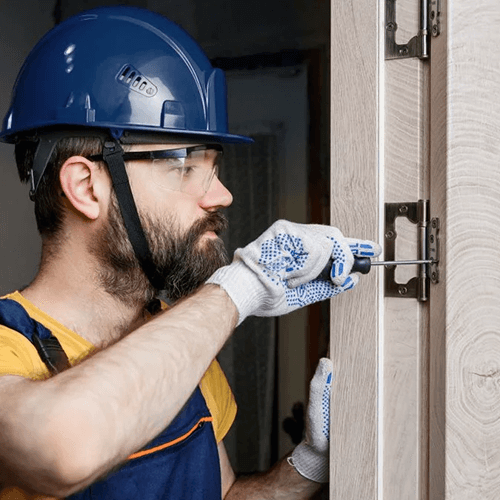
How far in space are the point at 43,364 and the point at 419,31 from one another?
822 millimetres

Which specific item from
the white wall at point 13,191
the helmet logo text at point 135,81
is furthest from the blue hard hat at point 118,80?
the white wall at point 13,191

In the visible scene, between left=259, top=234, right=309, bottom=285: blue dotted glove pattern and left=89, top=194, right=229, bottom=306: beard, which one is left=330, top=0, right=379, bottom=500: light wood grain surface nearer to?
left=259, top=234, right=309, bottom=285: blue dotted glove pattern

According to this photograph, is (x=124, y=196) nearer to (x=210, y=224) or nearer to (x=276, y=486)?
(x=210, y=224)

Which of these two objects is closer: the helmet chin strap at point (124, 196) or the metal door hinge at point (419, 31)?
the metal door hinge at point (419, 31)

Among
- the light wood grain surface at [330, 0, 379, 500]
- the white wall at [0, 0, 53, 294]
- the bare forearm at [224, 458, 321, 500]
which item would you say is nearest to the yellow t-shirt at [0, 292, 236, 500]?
the bare forearm at [224, 458, 321, 500]

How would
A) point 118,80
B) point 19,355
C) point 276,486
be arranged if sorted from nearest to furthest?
point 19,355
point 118,80
point 276,486

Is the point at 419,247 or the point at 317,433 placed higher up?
the point at 419,247

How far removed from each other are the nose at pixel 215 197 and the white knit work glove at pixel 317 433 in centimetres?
35

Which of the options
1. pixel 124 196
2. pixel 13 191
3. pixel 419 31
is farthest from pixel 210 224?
pixel 13 191

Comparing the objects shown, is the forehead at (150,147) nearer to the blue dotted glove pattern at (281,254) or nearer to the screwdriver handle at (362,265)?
the blue dotted glove pattern at (281,254)

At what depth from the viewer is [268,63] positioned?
2838 mm

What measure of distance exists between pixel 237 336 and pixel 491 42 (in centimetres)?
195

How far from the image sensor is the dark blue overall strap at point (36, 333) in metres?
1.17

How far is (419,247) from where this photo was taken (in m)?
1.19
